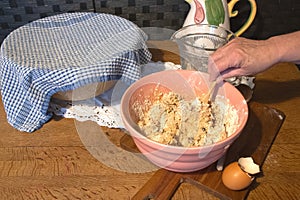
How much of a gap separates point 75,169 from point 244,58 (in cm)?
45

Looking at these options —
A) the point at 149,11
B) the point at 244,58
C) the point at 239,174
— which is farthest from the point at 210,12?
the point at 239,174

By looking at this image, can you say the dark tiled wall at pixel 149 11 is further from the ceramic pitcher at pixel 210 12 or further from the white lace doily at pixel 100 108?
the white lace doily at pixel 100 108

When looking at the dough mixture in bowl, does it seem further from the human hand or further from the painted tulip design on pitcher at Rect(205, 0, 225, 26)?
the painted tulip design on pitcher at Rect(205, 0, 225, 26)

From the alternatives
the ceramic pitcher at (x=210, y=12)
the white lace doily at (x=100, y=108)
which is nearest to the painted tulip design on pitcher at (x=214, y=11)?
the ceramic pitcher at (x=210, y=12)

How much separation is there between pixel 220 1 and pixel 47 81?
52cm

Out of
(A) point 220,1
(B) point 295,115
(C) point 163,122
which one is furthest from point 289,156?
(A) point 220,1

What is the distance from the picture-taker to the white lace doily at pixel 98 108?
2.94 ft

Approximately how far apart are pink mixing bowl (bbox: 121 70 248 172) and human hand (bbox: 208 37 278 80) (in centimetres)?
5

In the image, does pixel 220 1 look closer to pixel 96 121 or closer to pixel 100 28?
pixel 100 28

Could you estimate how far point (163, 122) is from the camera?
821mm

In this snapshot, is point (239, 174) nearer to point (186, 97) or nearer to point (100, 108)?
point (186, 97)

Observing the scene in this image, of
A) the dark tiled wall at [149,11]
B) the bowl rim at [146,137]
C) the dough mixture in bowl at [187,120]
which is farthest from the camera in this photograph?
the dark tiled wall at [149,11]

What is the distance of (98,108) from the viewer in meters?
0.92

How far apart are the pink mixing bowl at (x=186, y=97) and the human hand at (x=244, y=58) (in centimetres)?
5
